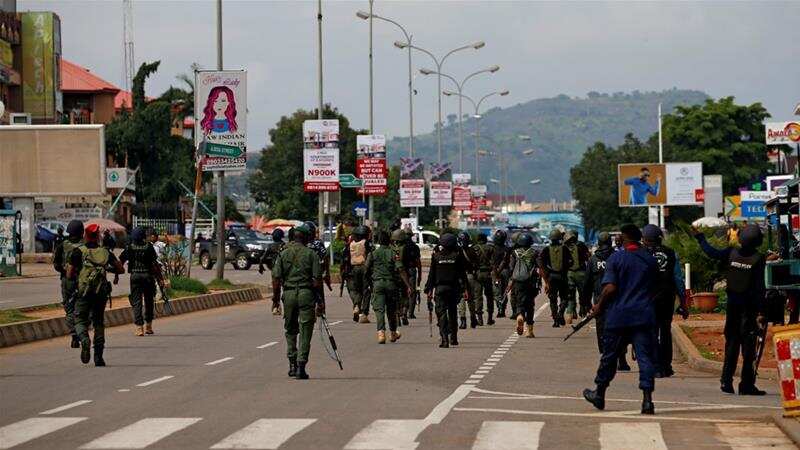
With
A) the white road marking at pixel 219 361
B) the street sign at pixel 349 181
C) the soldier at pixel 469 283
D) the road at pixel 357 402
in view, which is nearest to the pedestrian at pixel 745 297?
the road at pixel 357 402

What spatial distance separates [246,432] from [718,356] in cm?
1011

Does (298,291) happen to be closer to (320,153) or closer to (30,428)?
(30,428)

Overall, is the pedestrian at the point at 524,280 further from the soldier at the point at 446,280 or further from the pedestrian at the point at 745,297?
the pedestrian at the point at 745,297

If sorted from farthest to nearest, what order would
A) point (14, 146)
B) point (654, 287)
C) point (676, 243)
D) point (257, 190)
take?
point (257, 190) → point (14, 146) → point (676, 243) → point (654, 287)

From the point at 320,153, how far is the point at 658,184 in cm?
3918

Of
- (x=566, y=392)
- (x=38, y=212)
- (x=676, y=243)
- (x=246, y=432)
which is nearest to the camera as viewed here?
(x=246, y=432)

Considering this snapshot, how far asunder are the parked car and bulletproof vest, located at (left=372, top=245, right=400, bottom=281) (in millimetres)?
37450

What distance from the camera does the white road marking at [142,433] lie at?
1134cm

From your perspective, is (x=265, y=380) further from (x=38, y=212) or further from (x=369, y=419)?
(x=38, y=212)

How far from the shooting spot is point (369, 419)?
1300 centimetres

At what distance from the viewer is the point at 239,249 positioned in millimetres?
62312

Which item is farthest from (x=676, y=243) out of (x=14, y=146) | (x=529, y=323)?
(x=14, y=146)

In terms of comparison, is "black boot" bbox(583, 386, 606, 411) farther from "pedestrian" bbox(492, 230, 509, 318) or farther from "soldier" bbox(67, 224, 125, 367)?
"pedestrian" bbox(492, 230, 509, 318)

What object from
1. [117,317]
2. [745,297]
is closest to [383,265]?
[117,317]
